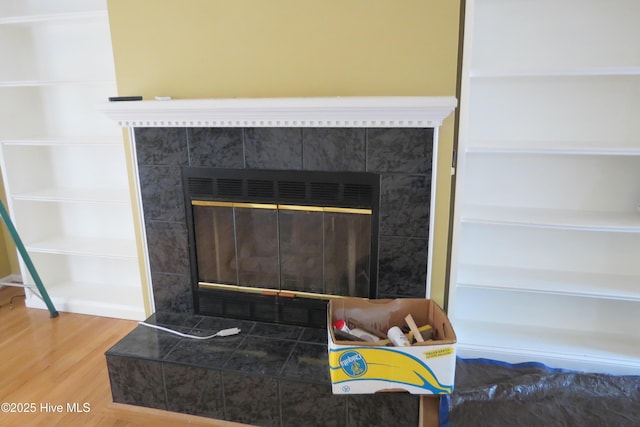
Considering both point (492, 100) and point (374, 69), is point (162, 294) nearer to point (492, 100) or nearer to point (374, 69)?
point (374, 69)

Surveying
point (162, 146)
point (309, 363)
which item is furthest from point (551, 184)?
point (162, 146)

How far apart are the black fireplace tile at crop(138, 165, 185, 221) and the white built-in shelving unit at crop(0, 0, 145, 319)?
34 cm

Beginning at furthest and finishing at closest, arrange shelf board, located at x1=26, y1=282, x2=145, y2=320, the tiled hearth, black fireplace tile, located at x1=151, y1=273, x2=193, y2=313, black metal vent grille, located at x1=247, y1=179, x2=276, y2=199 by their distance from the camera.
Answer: shelf board, located at x1=26, y1=282, x2=145, y2=320, black fireplace tile, located at x1=151, y1=273, x2=193, y2=313, black metal vent grille, located at x1=247, y1=179, x2=276, y2=199, the tiled hearth

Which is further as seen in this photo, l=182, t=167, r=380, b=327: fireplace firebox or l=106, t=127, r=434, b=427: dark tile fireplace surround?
l=182, t=167, r=380, b=327: fireplace firebox

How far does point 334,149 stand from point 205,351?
109cm

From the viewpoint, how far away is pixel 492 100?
6.91ft

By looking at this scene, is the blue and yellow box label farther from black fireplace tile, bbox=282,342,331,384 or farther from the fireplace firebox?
the fireplace firebox

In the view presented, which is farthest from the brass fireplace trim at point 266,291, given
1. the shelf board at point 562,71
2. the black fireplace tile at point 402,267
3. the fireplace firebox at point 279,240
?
the shelf board at point 562,71

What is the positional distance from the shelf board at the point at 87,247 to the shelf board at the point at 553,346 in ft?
6.40

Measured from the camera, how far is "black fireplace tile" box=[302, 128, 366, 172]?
78.1 inches

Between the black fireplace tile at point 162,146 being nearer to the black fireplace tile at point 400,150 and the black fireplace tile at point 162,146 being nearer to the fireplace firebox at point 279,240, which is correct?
the fireplace firebox at point 279,240

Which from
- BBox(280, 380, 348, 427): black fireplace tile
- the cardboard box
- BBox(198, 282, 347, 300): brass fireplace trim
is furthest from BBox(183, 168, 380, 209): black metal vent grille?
BBox(280, 380, 348, 427): black fireplace tile

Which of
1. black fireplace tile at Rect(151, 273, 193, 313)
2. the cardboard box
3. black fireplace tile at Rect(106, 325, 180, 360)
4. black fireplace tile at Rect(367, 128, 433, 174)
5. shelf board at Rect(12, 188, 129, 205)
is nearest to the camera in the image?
the cardboard box

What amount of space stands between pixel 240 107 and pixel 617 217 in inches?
69.7
